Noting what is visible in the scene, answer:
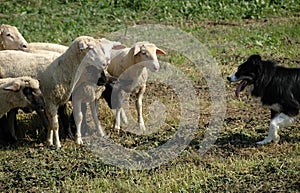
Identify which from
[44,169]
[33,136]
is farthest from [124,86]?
[44,169]

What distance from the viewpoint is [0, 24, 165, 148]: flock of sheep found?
9422mm

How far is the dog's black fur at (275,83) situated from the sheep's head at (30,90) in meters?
2.89

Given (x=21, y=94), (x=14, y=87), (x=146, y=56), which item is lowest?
(x=21, y=94)

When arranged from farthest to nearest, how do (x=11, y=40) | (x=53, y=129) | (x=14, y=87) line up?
(x=11, y=40) → (x=53, y=129) → (x=14, y=87)

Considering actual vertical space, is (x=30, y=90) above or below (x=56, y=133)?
above

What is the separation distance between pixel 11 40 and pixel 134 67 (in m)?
2.33

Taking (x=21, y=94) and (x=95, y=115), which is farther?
(x=95, y=115)

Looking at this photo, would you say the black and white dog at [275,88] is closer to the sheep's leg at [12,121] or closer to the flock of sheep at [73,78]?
the flock of sheep at [73,78]

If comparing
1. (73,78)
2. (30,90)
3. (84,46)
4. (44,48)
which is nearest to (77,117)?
(73,78)

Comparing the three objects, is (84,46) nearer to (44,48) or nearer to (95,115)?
(95,115)

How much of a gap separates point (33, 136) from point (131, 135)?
4.90ft

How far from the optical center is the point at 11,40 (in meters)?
11.3

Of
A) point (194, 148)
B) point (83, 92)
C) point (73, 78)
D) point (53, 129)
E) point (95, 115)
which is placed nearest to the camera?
point (194, 148)

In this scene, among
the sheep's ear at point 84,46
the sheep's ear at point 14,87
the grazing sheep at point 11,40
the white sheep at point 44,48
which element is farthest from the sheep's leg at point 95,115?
the grazing sheep at point 11,40
